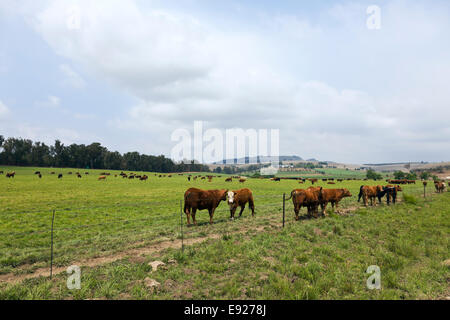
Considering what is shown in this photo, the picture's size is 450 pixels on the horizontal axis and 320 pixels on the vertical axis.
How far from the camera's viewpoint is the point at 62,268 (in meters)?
7.10

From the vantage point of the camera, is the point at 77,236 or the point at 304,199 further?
A: the point at 304,199

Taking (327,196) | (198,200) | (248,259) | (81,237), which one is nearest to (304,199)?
(327,196)

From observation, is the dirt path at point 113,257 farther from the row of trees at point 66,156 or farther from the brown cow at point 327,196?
the row of trees at point 66,156

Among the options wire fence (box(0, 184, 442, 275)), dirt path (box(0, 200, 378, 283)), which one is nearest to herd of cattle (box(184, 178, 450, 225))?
wire fence (box(0, 184, 442, 275))

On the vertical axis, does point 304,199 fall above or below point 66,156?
below

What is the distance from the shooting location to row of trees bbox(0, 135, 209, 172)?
11175 cm

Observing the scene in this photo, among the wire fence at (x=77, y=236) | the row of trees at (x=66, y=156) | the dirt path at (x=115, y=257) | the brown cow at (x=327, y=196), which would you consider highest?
the row of trees at (x=66, y=156)

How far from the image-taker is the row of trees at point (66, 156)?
367ft

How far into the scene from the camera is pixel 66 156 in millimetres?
120312

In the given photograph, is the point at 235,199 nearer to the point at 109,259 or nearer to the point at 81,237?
the point at 109,259

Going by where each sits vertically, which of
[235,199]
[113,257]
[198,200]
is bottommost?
[113,257]

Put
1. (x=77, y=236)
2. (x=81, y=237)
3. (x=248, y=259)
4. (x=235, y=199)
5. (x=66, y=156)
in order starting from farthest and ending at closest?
(x=66, y=156)
(x=235, y=199)
(x=77, y=236)
(x=81, y=237)
(x=248, y=259)

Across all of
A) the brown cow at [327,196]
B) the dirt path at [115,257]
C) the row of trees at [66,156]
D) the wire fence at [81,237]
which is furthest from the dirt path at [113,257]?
the row of trees at [66,156]
